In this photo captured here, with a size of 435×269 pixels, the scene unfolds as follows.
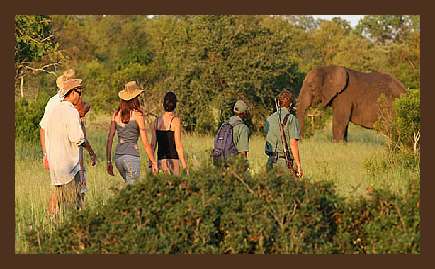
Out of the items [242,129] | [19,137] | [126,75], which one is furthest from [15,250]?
[126,75]

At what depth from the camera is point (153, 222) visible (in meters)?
10.2

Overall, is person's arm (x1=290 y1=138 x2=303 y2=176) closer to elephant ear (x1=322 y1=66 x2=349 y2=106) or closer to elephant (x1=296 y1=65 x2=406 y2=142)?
elephant (x1=296 y1=65 x2=406 y2=142)

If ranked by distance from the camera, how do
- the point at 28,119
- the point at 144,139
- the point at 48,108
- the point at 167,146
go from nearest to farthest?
the point at 144,139 < the point at 48,108 < the point at 167,146 < the point at 28,119

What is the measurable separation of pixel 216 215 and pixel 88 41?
167 feet

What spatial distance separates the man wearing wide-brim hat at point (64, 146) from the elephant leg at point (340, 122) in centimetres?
1706

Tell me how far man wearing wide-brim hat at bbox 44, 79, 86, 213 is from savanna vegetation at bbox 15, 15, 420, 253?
0.34 metres

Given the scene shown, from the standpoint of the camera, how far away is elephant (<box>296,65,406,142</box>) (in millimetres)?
29328

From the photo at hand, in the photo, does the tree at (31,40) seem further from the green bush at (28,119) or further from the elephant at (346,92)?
the elephant at (346,92)

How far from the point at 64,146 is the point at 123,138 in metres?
0.88

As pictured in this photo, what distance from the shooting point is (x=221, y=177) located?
10.4 m

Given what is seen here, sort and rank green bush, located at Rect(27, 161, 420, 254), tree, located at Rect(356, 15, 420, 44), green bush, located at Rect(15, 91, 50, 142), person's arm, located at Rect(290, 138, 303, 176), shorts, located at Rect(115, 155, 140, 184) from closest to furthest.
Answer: green bush, located at Rect(27, 161, 420, 254) < shorts, located at Rect(115, 155, 140, 184) < person's arm, located at Rect(290, 138, 303, 176) < green bush, located at Rect(15, 91, 50, 142) < tree, located at Rect(356, 15, 420, 44)

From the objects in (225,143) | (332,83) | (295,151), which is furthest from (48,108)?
(332,83)

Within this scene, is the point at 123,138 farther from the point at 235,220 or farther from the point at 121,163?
the point at 235,220

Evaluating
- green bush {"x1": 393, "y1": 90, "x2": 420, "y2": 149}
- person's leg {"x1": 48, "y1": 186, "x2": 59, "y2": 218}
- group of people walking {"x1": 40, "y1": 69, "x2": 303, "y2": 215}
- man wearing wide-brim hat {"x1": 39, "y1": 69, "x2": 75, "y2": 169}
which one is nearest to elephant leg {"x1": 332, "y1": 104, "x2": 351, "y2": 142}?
green bush {"x1": 393, "y1": 90, "x2": 420, "y2": 149}
